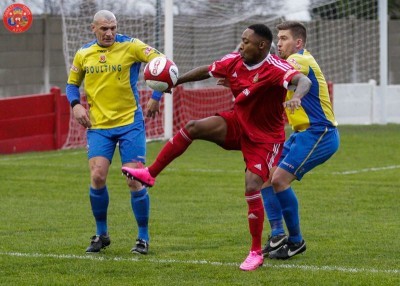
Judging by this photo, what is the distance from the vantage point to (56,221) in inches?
503

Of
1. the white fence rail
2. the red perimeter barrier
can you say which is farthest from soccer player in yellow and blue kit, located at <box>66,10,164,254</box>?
the white fence rail

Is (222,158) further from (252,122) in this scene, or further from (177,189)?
(252,122)

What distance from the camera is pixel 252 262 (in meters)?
9.17

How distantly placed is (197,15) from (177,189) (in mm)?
10534

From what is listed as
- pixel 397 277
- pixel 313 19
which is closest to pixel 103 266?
pixel 397 277

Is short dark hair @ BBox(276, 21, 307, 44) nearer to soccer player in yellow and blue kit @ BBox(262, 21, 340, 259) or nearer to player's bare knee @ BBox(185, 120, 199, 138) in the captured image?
soccer player in yellow and blue kit @ BBox(262, 21, 340, 259)

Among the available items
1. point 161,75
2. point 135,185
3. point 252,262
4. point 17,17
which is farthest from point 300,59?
point 17,17

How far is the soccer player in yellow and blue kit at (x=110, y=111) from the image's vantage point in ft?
33.7

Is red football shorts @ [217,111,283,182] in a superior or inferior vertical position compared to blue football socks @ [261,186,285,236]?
superior

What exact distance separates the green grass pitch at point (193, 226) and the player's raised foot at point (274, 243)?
0.74 ft

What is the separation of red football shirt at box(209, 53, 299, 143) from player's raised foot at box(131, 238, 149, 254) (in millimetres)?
1494

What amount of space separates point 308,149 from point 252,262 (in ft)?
4.84

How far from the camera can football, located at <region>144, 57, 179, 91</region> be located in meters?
9.61

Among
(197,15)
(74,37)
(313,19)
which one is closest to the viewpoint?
(74,37)
